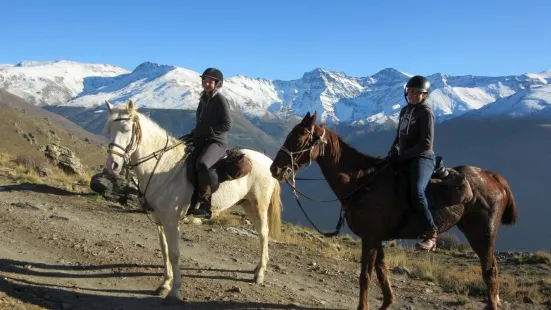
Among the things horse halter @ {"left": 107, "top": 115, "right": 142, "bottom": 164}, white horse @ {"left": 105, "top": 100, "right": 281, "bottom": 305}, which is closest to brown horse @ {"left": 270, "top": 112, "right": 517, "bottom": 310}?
white horse @ {"left": 105, "top": 100, "right": 281, "bottom": 305}

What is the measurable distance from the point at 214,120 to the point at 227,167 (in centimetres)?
83

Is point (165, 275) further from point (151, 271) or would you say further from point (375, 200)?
point (375, 200)

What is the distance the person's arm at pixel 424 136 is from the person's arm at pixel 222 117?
297 centimetres

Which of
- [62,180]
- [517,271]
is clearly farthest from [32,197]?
[517,271]

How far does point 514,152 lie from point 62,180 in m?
186

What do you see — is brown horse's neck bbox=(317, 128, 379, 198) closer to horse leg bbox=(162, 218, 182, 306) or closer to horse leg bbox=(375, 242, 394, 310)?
horse leg bbox=(375, 242, 394, 310)

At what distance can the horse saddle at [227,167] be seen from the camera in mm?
7371

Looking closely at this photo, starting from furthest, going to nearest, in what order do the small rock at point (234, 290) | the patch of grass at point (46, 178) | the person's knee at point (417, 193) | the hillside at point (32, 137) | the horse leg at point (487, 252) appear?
the hillside at point (32, 137) → the patch of grass at point (46, 178) → the small rock at point (234, 290) → the horse leg at point (487, 252) → the person's knee at point (417, 193)

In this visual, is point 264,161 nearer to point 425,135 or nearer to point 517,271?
point 425,135

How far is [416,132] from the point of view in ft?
22.0

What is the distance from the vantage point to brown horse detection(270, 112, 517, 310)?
6.59m

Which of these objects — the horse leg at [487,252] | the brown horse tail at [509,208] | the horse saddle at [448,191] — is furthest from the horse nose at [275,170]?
the brown horse tail at [509,208]

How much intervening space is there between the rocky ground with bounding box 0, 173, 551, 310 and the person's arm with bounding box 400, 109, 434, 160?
9.61 ft

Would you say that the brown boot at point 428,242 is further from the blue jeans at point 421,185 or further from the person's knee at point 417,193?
the person's knee at point 417,193
